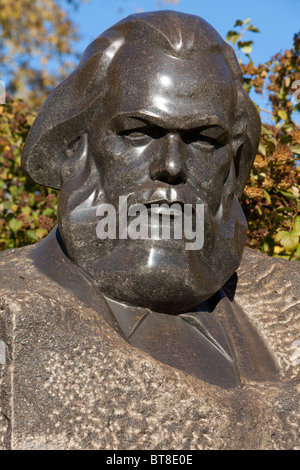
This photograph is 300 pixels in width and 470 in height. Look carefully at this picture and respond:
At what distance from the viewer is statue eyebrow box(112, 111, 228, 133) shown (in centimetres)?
258

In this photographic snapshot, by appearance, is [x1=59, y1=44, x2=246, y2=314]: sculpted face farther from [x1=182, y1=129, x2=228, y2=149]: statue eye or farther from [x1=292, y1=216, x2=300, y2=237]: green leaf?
[x1=292, y1=216, x2=300, y2=237]: green leaf

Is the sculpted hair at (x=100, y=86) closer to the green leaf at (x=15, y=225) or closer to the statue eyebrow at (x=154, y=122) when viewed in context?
the statue eyebrow at (x=154, y=122)

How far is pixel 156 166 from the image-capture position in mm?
2635

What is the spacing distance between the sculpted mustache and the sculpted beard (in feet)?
0.41

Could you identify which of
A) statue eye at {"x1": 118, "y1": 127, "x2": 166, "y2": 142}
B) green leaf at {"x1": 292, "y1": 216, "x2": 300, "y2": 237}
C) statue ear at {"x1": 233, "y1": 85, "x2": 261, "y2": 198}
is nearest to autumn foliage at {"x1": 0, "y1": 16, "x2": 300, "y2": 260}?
green leaf at {"x1": 292, "y1": 216, "x2": 300, "y2": 237}

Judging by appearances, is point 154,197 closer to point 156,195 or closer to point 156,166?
point 156,195

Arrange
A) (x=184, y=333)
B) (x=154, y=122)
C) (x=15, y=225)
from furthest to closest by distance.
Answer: (x=15, y=225) < (x=184, y=333) < (x=154, y=122)

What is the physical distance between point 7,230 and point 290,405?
3.39 m

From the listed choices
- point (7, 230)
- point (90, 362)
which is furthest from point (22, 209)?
point (90, 362)

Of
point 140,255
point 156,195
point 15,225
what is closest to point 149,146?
point 156,195

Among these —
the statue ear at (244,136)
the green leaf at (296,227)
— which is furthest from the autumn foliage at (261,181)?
the statue ear at (244,136)

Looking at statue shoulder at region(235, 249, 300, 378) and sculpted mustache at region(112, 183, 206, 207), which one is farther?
statue shoulder at region(235, 249, 300, 378)

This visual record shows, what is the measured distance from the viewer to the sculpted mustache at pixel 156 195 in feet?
8.60

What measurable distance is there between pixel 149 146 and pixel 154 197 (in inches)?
8.4
